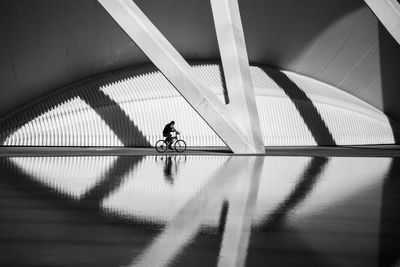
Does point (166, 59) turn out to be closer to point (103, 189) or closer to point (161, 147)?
point (161, 147)

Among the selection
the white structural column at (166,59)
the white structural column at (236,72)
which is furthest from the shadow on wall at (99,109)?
the white structural column at (166,59)

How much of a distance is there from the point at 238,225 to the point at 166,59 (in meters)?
10.7

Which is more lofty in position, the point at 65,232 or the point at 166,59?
the point at 166,59

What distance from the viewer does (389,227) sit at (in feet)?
14.3

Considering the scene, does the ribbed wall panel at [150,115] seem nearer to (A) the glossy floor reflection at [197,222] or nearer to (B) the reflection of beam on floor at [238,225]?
(A) the glossy floor reflection at [197,222]

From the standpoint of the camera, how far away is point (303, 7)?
959 inches

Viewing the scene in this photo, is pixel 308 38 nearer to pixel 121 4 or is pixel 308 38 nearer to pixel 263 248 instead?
pixel 121 4

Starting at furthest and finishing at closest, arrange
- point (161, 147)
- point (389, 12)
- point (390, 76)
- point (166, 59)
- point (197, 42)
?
point (390, 76) → point (197, 42) → point (161, 147) → point (389, 12) → point (166, 59)

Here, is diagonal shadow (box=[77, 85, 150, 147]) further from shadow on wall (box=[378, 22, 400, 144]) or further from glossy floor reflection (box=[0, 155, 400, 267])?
glossy floor reflection (box=[0, 155, 400, 267])

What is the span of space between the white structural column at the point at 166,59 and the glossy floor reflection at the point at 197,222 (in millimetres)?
6946

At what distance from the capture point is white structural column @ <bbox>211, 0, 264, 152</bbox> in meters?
15.7

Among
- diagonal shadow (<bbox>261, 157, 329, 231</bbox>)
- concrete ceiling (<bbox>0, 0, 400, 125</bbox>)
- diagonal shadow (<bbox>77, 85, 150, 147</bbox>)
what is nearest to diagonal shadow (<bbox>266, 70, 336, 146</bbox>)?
concrete ceiling (<bbox>0, 0, 400, 125</bbox>)

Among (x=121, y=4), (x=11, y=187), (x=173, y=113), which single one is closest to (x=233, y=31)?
(x=121, y=4)

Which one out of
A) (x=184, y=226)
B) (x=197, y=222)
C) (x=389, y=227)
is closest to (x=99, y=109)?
(x=197, y=222)
